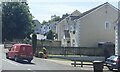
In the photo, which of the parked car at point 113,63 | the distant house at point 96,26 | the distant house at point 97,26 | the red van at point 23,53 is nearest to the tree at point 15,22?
the distant house at point 97,26

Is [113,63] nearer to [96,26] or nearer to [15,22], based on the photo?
[96,26]

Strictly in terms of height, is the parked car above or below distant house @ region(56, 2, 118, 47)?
below

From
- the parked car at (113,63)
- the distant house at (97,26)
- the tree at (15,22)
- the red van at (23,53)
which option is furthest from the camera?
the tree at (15,22)

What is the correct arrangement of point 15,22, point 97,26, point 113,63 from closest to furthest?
point 113,63, point 97,26, point 15,22

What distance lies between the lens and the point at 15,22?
95.7m

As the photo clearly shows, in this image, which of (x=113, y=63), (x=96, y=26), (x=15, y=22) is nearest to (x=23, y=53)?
(x=113, y=63)

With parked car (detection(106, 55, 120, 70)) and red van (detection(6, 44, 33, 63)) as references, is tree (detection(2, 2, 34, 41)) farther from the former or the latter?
parked car (detection(106, 55, 120, 70))

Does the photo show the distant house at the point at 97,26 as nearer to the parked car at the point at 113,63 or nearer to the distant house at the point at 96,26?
the distant house at the point at 96,26

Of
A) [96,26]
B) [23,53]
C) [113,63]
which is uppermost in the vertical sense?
[96,26]

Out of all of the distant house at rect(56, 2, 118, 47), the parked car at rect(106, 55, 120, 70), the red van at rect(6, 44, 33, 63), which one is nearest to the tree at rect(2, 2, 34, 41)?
the distant house at rect(56, 2, 118, 47)

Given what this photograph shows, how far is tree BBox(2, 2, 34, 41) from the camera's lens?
309ft

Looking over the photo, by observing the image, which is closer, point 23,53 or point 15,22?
point 23,53

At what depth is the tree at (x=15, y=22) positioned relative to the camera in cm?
9431

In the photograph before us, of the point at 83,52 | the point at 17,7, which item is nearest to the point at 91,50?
the point at 83,52
